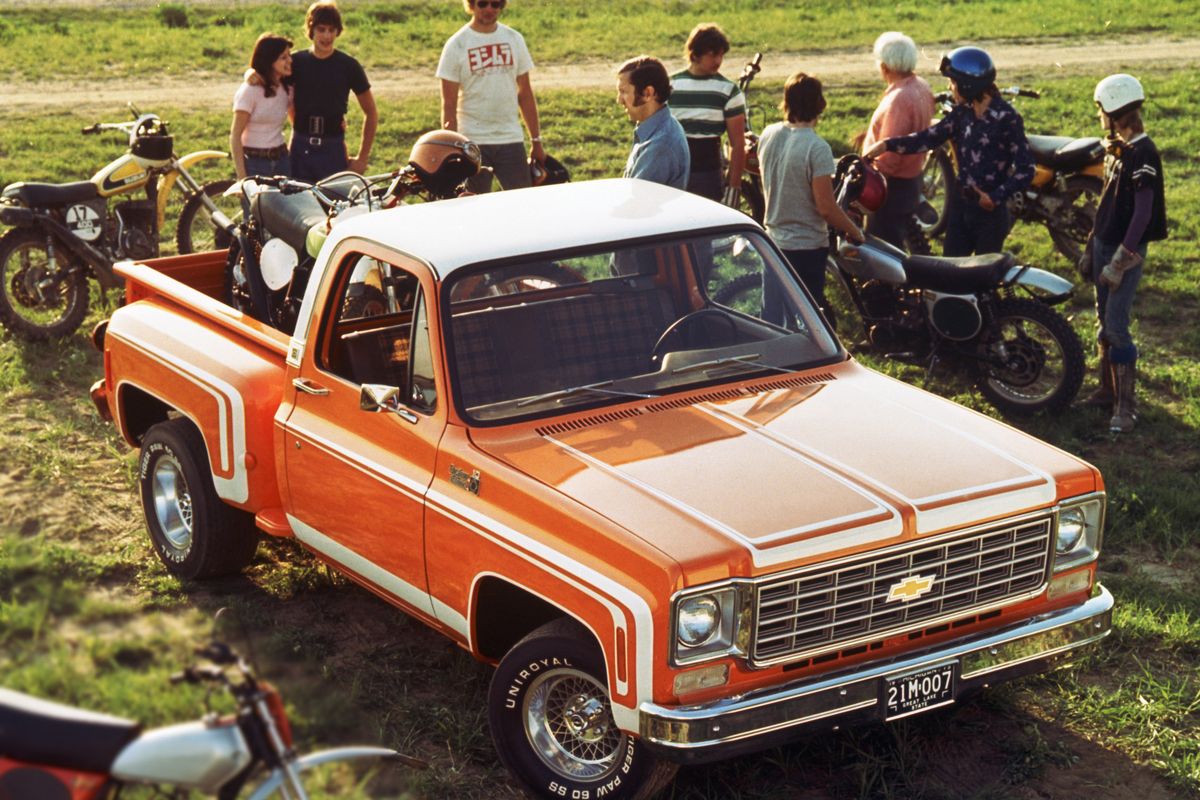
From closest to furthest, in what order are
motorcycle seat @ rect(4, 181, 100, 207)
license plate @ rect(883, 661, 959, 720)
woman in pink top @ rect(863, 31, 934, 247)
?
license plate @ rect(883, 661, 959, 720) → motorcycle seat @ rect(4, 181, 100, 207) → woman in pink top @ rect(863, 31, 934, 247)

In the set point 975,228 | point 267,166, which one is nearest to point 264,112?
point 267,166

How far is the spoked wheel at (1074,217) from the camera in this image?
40.4 ft

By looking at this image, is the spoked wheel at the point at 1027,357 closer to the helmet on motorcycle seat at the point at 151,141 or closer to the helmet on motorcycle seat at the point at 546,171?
the helmet on motorcycle seat at the point at 546,171

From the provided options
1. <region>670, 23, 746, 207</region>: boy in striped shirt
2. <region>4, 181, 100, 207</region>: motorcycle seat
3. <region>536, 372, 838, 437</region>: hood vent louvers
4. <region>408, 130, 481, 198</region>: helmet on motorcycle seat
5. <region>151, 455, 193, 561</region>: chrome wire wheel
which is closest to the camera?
<region>536, 372, 838, 437</region>: hood vent louvers

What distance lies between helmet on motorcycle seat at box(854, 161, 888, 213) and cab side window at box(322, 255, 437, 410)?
4.61m

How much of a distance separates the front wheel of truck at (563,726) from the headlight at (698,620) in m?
0.35

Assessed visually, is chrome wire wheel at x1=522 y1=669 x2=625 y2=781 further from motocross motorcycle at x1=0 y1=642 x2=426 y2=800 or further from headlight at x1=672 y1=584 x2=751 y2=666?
motocross motorcycle at x1=0 y1=642 x2=426 y2=800

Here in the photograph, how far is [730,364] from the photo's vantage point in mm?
6203

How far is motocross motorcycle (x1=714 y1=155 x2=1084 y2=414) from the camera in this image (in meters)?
9.48

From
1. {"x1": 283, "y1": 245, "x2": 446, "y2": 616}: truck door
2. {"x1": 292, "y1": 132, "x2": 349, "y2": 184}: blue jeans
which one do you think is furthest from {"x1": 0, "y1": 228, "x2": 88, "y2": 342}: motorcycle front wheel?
{"x1": 283, "y1": 245, "x2": 446, "y2": 616}: truck door

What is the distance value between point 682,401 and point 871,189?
16.2 feet

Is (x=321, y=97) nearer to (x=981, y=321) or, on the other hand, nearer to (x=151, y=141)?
(x=151, y=141)

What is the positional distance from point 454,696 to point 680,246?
200 centimetres

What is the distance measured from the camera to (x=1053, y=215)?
12.4 metres
